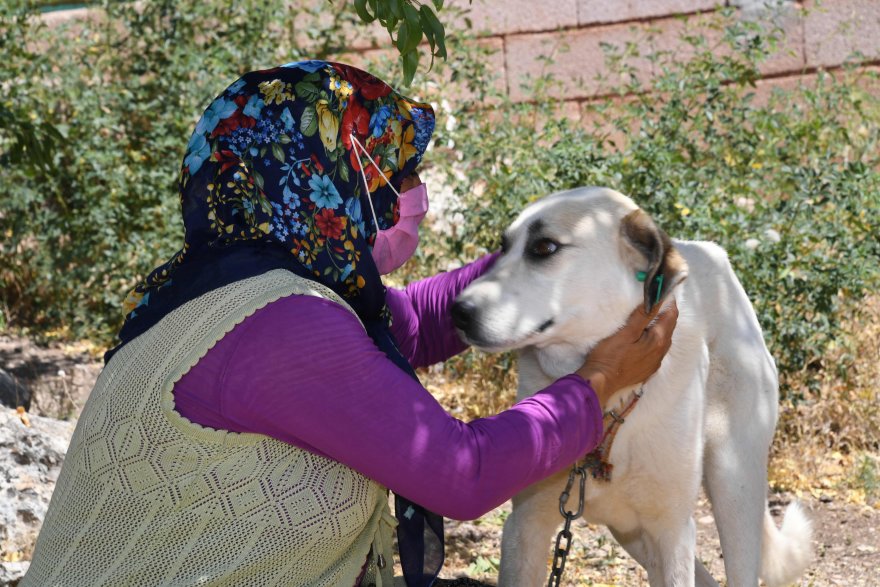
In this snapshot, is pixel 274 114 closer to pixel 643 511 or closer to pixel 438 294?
pixel 438 294

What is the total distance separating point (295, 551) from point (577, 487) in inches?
31.2

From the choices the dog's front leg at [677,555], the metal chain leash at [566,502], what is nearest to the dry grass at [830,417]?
the dog's front leg at [677,555]

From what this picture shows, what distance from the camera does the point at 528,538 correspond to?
2752 mm

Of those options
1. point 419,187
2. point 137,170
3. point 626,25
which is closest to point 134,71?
point 137,170

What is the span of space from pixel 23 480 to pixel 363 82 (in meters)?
2.04

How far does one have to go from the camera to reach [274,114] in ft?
7.14

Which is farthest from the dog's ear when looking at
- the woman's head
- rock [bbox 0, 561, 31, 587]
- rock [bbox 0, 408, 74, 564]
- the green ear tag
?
rock [bbox 0, 408, 74, 564]

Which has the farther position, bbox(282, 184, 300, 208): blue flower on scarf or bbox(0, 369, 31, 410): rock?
Answer: bbox(0, 369, 31, 410): rock

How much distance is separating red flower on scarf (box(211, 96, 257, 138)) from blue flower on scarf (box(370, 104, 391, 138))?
272 mm

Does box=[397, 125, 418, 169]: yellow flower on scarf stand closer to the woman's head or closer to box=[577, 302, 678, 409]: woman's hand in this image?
the woman's head

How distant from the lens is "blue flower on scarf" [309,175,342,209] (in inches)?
85.4

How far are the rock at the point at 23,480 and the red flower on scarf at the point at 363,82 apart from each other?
6.62ft

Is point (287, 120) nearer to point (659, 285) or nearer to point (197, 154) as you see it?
point (197, 154)

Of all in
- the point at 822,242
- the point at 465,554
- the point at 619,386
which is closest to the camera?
the point at 619,386
